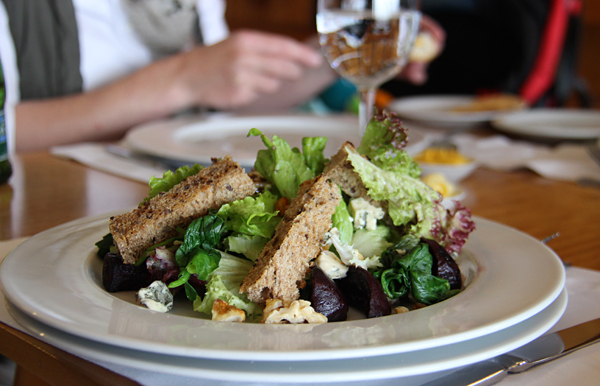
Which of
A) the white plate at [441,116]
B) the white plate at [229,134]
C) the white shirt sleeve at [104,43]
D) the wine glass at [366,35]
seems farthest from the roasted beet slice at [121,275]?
the white shirt sleeve at [104,43]

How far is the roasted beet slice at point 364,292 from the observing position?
607 mm

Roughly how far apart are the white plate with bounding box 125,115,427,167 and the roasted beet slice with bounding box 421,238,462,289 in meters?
0.61

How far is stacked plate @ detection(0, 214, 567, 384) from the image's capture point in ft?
1.52

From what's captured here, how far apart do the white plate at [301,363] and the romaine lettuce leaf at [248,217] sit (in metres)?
0.22

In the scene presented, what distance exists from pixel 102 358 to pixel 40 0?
1.91 metres

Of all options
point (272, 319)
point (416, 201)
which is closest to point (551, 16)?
point (416, 201)

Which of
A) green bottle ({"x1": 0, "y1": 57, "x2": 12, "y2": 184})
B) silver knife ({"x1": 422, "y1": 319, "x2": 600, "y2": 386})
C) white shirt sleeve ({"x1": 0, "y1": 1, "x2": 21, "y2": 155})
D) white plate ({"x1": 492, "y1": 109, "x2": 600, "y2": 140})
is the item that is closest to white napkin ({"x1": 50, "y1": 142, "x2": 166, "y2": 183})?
green bottle ({"x1": 0, "y1": 57, "x2": 12, "y2": 184})

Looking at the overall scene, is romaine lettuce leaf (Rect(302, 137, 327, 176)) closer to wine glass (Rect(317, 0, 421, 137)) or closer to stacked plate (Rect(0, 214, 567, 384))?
stacked plate (Rect(0, 214, 567, 384))

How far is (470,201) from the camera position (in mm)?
1286

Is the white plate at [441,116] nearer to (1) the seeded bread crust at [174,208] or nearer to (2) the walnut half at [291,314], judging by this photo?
(1) the seeded bread crust at [174,208]

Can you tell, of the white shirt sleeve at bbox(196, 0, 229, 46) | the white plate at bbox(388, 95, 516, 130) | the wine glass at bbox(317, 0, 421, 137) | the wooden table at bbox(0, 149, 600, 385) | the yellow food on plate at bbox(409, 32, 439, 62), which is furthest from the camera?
the white shirt sleeve at bbox(196, 0, 229, 46)

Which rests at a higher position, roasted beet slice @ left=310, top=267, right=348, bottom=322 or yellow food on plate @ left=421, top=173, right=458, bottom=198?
roasted beet slice @ left=310, top=267, right=348, bottom=322

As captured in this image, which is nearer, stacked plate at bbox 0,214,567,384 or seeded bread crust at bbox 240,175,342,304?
stacked plate at bbox 0,214,567,384

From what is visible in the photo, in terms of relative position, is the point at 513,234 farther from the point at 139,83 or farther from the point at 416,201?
the point at 139,83
